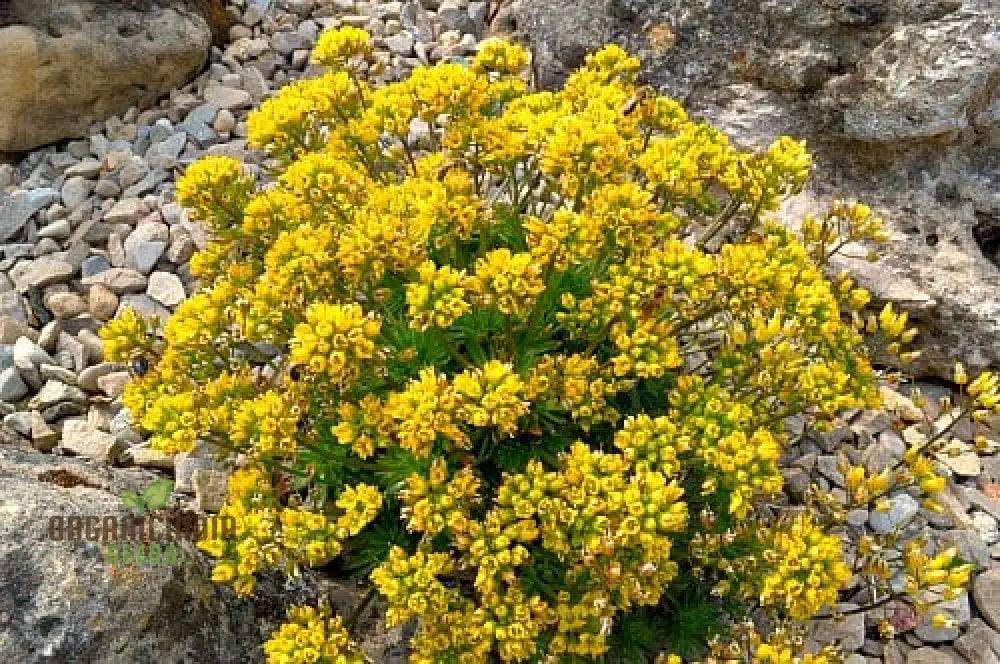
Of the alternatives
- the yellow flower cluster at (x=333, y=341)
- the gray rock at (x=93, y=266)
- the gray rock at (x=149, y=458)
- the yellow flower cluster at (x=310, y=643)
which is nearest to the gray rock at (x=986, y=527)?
the yellow flower cluster at (x=310, y=643)

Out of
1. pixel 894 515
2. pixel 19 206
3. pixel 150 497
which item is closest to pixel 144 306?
pixel 19 206

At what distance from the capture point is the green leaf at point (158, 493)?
10.6 feet

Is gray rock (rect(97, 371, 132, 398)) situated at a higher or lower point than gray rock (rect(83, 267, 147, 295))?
lower

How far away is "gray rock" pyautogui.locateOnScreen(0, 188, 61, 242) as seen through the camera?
4.86 metres

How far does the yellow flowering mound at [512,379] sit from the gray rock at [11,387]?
1201mm

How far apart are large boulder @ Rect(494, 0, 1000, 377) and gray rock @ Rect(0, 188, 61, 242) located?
295 centimetres

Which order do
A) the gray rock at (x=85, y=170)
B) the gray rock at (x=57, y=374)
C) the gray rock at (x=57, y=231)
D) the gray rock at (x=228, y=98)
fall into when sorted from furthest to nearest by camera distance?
the gray rock at (x=228, y=98) < the gray rock at (x=85, y=170) < the gray rock at (x=57, y=231) < the gray rock at (x=57, y=374)

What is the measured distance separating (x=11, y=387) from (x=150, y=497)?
45.5 inches

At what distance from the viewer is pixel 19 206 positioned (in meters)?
4.91

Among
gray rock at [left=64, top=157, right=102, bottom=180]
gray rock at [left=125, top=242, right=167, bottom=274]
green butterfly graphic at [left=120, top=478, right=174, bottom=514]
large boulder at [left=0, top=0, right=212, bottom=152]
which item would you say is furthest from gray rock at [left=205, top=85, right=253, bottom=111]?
green butterfly graphic at [left=120, top=478, right=174, bottom=514]

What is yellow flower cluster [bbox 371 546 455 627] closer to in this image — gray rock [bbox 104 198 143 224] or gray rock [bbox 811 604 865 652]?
gray rock [bbox 811 604 865 652]

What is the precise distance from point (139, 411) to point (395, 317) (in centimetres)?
81

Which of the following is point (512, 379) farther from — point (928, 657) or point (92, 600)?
point (928, 657)

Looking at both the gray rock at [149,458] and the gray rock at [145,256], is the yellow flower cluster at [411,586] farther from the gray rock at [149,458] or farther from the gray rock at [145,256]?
the gray rock at [145,256]
